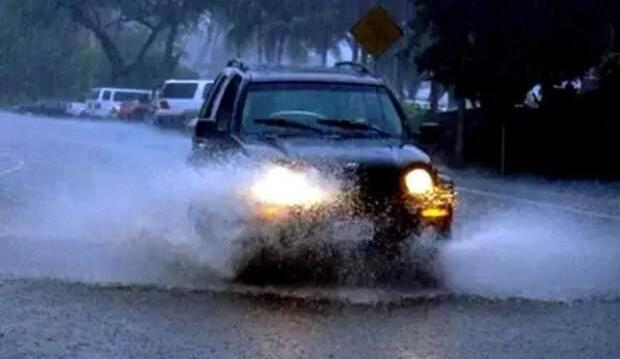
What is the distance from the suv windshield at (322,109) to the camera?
13961 mm

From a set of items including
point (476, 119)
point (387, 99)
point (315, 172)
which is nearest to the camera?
point (315, 172)

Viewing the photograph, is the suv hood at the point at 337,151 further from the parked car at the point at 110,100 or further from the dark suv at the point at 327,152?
the parked car at the point at 110,100

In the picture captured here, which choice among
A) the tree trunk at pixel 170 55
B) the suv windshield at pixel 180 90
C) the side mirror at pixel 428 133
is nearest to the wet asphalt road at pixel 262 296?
the side mirror at pixel 428 133

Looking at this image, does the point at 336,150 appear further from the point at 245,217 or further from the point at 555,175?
the point at 555,175

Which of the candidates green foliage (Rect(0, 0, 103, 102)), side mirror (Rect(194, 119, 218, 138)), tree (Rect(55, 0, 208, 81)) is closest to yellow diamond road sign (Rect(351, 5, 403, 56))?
side mirror (Rect(194, 119, 218, 138))

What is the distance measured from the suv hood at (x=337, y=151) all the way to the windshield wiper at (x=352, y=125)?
0.38m

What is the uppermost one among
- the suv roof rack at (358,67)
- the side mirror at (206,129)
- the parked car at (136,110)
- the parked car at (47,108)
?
the suv roof rack at (358,67)

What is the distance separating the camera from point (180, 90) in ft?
174

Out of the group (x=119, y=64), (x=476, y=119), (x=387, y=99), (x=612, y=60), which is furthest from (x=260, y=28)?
(x=387, y=99)

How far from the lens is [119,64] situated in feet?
255

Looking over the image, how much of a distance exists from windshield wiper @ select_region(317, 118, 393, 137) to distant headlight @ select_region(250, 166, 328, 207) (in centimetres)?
139

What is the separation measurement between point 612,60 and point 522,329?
78.9 feet

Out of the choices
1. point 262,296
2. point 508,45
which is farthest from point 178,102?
point 262,296

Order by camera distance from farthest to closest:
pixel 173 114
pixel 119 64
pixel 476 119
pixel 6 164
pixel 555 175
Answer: pixel 119 64
pixel 173 114
pixel 476 119
pixel 555 175
pixel 6 164
